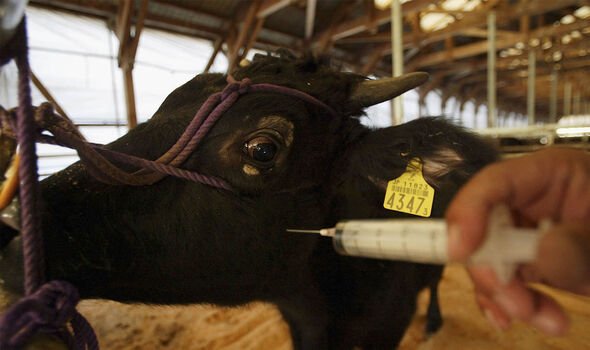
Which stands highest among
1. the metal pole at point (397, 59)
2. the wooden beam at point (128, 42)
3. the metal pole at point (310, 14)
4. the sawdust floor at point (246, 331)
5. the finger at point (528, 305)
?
the metal pole at point (310, 14)

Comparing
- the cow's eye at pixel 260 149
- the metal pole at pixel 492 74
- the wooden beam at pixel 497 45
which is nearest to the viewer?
the cow's eye at pixel 260 149

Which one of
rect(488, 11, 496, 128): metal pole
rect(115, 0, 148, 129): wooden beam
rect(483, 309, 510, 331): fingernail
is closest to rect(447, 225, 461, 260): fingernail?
rect(483, 309, 510, 331): fingernail

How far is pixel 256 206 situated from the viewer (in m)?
1.37

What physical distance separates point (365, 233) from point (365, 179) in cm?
81

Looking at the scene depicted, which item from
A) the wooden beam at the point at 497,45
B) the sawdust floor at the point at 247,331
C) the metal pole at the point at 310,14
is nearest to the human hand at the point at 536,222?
the sawdust floor at the point at 247,331

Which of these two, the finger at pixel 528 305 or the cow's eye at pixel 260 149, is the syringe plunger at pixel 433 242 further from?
the cow's eye at pixel 260 149

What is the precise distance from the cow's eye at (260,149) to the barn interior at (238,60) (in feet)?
2.20

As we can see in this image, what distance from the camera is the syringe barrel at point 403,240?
646mm

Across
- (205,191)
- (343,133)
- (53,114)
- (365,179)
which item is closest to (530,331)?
(365,179)

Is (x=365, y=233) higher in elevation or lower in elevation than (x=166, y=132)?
lower

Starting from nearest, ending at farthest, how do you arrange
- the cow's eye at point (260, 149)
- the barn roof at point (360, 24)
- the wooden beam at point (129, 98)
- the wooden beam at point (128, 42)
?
the cow's eye at point (260, 149)
the wooden beam at point (128, 42)
the barn roof at point (360, 24)
the wooden beam at point (129, 98)

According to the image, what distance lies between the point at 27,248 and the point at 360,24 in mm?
8905

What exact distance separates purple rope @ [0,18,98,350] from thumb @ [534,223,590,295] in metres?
0.99

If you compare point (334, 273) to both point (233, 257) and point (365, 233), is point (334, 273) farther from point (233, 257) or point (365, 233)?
point (365, 233)
